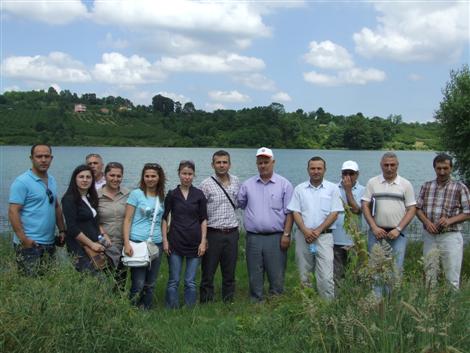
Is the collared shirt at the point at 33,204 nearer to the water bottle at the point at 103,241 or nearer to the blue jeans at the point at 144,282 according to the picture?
the water bottle at the point at 103,241

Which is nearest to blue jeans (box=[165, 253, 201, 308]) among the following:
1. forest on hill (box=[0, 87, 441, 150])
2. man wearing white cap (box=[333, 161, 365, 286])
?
man wearing white cap (box=[333, 161, 365, 286])

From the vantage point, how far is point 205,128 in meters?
94.8

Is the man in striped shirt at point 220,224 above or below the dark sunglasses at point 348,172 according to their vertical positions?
below

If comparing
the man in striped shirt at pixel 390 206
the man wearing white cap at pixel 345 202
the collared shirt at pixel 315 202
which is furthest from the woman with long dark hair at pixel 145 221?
the man in striped shirt at pixel 390 206

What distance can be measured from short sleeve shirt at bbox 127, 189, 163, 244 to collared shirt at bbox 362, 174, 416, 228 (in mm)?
2852

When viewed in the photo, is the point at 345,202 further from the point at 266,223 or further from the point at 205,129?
the point at 205,129

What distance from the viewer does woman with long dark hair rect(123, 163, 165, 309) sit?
6.31 m

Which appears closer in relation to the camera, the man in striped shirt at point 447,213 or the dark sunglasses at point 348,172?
the man in striped shirt at point 447,213

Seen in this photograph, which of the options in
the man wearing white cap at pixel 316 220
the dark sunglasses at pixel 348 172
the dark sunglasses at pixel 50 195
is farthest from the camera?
the dark sunglasses at pixel 348 172

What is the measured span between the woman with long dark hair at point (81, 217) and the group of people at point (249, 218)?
0.05 ft

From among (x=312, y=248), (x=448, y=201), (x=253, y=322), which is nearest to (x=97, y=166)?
(x=312, y=248)

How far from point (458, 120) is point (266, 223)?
8.34m

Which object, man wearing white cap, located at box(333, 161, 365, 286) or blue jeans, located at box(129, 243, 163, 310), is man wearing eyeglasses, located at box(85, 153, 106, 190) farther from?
man wearing white cap, located at box(333, 161, 365, 286)

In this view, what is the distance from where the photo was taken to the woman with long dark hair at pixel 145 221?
6309 millimetres
